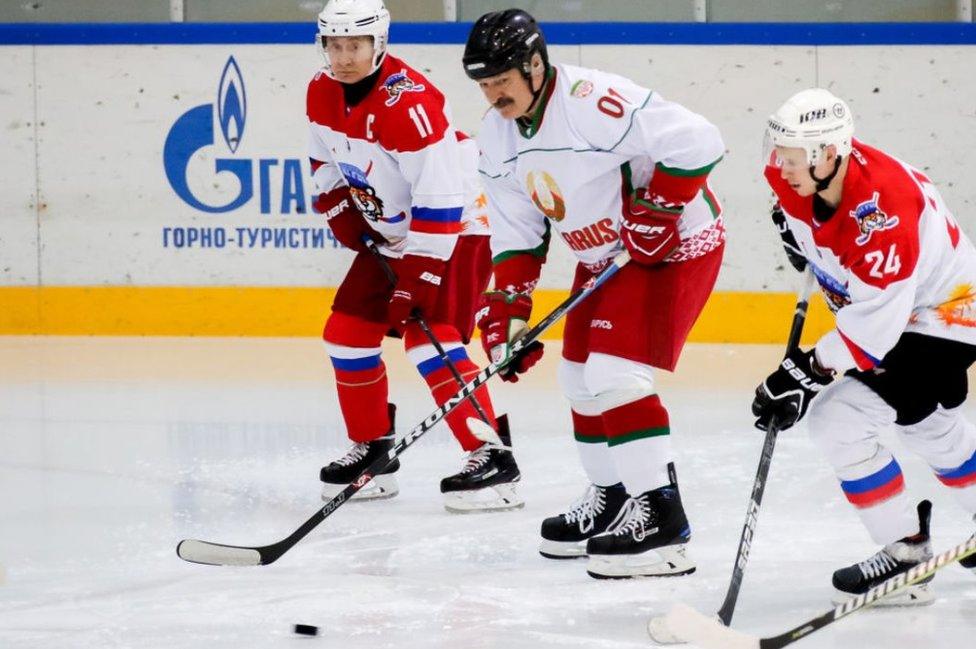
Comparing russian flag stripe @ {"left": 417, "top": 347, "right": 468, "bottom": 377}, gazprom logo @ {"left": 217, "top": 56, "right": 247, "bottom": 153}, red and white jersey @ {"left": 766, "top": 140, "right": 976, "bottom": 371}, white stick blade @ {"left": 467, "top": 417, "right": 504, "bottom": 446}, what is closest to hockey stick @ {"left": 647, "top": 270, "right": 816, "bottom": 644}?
red and white jersey @ {"left": 766, "top": 140, "right": 976, "bottom": 371}

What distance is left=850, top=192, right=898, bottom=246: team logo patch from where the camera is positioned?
235 cm

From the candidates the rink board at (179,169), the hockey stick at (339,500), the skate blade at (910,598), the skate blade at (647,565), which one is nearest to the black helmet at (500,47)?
the hockey stick at (339,500)

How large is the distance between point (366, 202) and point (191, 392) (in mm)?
1743

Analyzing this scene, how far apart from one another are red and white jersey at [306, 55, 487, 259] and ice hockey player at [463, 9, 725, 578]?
0.44 meters

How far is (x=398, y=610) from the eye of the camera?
2598 mm

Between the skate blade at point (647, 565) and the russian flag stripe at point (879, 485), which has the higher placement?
the russian flag stripe at point (879, 485)

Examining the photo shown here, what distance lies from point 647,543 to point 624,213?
644mm

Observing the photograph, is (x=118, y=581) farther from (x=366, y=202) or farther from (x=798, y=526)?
(x=798, y=526)

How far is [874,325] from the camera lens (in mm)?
2354

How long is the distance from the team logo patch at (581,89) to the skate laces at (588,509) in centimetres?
85

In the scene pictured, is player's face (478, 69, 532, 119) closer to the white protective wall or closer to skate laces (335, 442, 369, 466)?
skate laces (335, 442, 369, 466)

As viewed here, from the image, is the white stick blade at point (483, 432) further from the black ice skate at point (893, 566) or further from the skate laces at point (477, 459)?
the black ice skate at point (893, 566)

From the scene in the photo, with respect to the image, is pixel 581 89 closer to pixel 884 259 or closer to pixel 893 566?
pixel 884 259

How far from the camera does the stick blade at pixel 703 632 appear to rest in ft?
7.29
